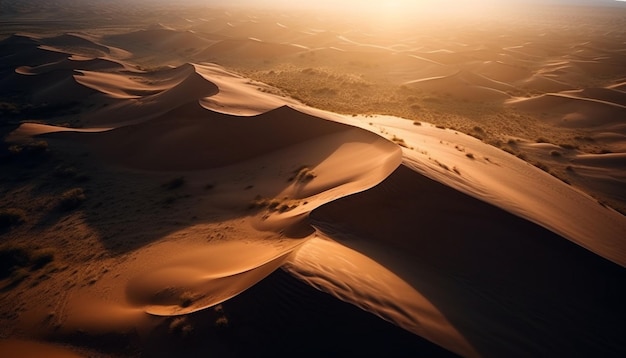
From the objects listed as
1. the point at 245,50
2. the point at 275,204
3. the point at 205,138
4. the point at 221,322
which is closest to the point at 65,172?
the point at 205,138

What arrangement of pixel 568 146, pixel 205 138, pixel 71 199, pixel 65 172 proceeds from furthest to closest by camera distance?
pixel 568 146 → pixel 205 138 → pixel 65 172 → pixel 71 199

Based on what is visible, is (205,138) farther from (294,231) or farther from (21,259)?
(294,231)

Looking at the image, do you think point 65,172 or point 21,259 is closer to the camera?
point 21,259

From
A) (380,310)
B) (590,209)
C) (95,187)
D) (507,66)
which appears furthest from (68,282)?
(507,66)

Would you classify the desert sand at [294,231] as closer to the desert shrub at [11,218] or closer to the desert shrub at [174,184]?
the desert shrub at [11,218]

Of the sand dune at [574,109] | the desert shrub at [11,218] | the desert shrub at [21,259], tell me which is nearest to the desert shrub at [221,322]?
the desert shrub at [21,259]

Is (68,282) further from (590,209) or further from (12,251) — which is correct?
(590,209)
